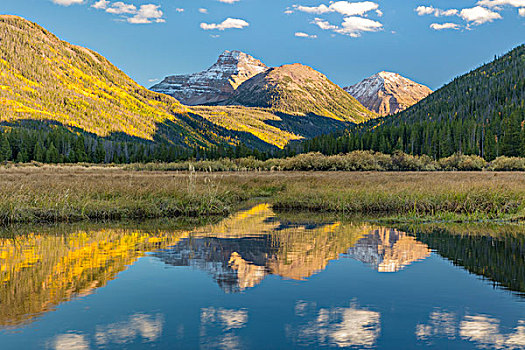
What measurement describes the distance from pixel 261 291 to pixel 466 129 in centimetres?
12636

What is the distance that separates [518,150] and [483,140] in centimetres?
1550

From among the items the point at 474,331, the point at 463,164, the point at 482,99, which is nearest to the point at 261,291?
the point at 474,331

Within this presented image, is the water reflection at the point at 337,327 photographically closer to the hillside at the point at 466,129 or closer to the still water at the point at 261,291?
the still water at the point at 261,291

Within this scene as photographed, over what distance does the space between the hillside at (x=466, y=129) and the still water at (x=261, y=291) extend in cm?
10845

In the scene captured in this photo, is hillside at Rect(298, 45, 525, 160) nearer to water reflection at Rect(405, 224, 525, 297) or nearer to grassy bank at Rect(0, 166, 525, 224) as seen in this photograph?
grassy bank at Rect(0, 166, 525, 224)

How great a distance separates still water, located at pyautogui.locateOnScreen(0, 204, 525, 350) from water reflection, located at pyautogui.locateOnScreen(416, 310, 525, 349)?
3 cm

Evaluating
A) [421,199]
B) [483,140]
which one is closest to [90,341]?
[421,199]

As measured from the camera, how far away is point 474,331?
7.37 m

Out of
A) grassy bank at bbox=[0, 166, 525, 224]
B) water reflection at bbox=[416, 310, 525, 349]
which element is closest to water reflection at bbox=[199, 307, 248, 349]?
water reflection at bbox=[416, 310, 525, 349]

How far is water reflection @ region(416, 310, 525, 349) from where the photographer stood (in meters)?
6.89

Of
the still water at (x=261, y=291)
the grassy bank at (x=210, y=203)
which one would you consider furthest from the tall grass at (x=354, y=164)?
the still water at (x=261, y=291)

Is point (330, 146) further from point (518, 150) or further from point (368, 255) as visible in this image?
point (368, 255)

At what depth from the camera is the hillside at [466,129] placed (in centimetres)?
11438

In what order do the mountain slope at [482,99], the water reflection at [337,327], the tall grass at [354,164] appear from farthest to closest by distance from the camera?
the mountain slope at [482,99] < the tall grass at [354,164] < the water reflection at [337,327]
